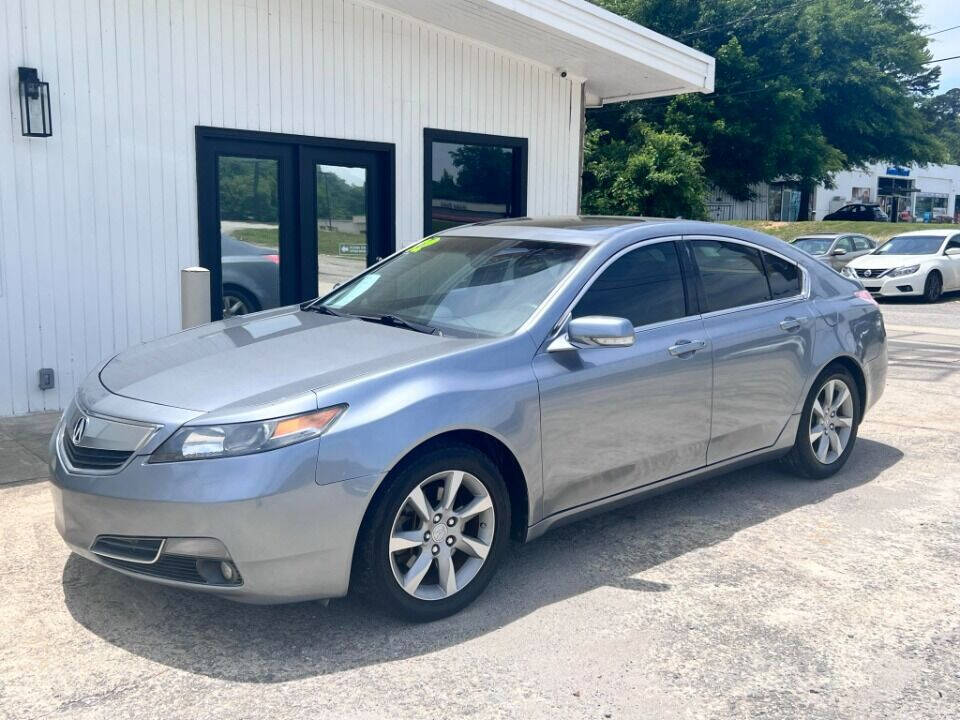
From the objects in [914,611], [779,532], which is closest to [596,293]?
[779,532]

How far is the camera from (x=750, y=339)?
5.25m

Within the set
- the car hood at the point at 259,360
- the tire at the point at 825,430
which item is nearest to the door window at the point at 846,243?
the tire at the point at 825,430

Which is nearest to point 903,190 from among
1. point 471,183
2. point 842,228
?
point 842,228

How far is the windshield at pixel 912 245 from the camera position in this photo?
66.6 feet

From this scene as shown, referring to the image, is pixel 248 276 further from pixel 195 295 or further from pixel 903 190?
pixel 903 190

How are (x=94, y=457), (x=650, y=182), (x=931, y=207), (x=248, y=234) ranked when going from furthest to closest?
(x=931, y=207)
(x=650, y=182)
(x=248, y=234)
(x=94, y=457)

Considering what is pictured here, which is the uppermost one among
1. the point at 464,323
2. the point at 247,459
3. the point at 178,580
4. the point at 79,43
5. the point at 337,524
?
the point at 79,43

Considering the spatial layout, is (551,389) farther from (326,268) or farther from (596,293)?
(326,268)

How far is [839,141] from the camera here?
145 feet

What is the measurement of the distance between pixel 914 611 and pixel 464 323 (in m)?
2.30

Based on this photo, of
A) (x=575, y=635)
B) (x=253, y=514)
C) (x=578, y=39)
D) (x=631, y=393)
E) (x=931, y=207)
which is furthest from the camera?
(x=931, y=207)

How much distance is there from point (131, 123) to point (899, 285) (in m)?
16.3

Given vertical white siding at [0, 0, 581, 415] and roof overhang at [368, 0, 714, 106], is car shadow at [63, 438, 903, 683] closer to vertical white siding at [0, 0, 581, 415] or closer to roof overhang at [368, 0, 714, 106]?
vertical white siding at [0, 0, 581, 415]

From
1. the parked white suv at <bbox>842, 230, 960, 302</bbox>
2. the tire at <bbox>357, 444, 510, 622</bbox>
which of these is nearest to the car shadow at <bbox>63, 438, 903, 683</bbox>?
the tire at <bbox>357, 444, 510, 622</bbox>
